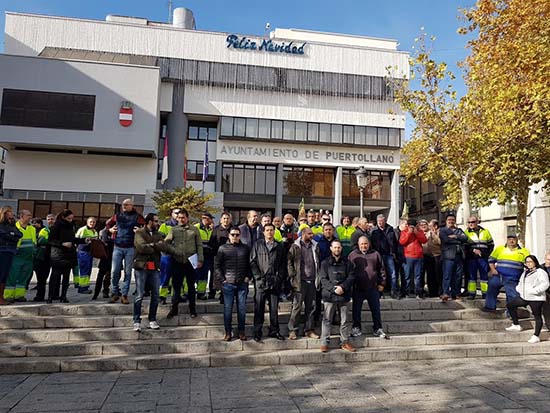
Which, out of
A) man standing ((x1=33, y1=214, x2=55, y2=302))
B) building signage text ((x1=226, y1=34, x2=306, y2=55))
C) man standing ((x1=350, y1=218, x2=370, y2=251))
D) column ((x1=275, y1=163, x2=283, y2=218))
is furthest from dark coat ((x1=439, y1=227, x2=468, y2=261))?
building signage text ((x1=226, y1=34, x2=306, y2=55))

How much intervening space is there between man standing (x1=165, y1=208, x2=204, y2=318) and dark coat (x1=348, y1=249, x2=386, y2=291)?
2.74 m

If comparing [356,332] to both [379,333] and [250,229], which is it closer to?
[379,333]

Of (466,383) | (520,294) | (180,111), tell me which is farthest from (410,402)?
(180,111)

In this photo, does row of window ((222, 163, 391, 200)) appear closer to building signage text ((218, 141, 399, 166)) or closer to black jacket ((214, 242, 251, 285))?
building signage text ((218, 141, 399, 166))

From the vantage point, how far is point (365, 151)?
3234 cm

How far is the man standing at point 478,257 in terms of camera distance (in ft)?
28.5

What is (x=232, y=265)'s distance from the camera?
659 centimetres

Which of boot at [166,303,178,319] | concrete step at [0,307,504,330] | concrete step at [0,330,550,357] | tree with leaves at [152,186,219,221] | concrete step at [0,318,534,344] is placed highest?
tree with leaves at [152,186,219,221]

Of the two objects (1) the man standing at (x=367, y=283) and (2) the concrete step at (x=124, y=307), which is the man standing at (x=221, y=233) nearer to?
(2) the concrete step at (x=124, y=307)

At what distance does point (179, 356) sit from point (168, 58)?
93.5ft

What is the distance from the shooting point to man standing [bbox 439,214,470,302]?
8.41 metres

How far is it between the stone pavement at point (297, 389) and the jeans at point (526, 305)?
1.24 m

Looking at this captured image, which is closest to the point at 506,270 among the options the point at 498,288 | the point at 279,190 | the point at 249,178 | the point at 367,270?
the point at 498,288

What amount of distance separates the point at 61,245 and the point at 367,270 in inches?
228
